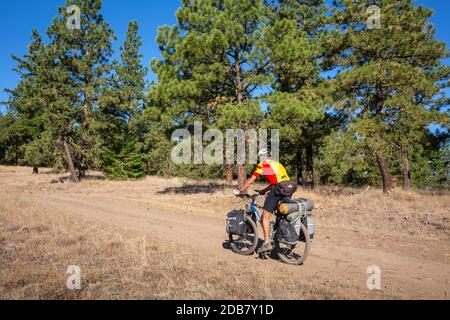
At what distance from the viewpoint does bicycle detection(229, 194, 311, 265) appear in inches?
261

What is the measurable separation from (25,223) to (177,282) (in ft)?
21.8

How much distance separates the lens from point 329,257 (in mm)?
7176

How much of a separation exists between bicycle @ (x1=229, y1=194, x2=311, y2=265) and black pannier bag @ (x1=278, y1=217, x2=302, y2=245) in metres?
0.09

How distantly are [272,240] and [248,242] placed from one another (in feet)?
3.11

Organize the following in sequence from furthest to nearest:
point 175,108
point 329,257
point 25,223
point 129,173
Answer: point 129,173
point 175,108
point 25,223
point 329,257

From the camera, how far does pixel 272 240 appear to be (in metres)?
6.90

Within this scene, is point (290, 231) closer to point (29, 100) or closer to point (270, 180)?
point (270, 180)

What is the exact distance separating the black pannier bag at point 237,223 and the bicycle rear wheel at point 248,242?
0.09m

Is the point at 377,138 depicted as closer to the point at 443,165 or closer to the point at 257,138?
the point at 257,138

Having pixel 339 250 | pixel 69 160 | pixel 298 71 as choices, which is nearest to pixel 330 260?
pixel 339 250

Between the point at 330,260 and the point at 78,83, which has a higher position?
the point at 78,83

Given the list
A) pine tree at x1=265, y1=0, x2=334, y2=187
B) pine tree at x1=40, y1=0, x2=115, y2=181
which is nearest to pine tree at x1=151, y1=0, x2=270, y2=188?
pine tree at x1=265, y1=0, x2=334, y2=187

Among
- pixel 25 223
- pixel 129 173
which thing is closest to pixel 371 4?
pixel 25 223

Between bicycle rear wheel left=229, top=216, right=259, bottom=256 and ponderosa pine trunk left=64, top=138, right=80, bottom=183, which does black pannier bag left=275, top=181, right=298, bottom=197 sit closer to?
bicycle rear wheel left=229, top=216, right=259, bottom=256
